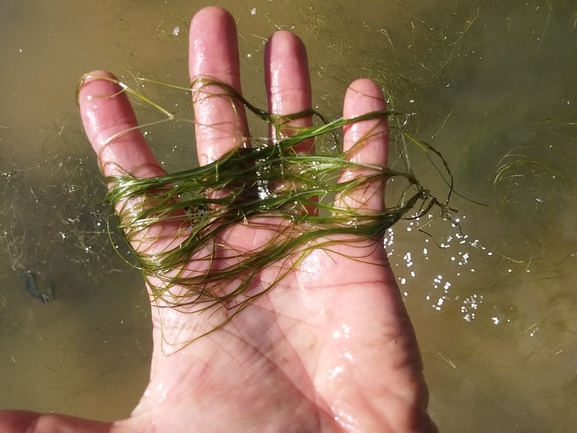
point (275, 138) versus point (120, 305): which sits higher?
point (275, 138)

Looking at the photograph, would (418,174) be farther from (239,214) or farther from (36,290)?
(36,290)

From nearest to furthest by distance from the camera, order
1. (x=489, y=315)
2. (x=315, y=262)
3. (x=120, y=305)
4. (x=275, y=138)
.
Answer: (x=315, y=262), (x=275, y=138), (x=489, y=315), (x=120, y=305)

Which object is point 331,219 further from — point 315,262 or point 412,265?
point 412,265

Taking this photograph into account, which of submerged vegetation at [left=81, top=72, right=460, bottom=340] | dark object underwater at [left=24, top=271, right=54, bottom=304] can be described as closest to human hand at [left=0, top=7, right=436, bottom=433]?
submerged vegetation at [left=81, top=72, right=460, bottom=340]

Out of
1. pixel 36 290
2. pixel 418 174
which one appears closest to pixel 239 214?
pixel 418 174

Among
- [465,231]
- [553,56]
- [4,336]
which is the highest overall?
[553,56]

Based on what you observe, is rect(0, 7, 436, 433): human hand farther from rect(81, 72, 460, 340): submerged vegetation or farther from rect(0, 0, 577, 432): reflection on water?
rect(0, 0, 577, 432): reflection on water

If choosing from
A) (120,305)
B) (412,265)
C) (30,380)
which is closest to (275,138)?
(412,265)
